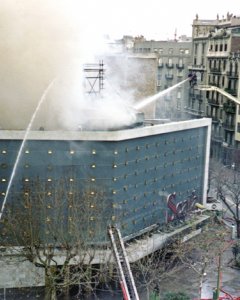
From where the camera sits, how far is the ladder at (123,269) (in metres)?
13.7

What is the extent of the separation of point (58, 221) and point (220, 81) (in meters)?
29.0

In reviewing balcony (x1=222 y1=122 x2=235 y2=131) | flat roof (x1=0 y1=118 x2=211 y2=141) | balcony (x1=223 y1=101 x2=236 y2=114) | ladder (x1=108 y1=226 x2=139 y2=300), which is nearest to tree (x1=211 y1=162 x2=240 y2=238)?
balcony (x1=222 y1=122 x2=235 y2=131)

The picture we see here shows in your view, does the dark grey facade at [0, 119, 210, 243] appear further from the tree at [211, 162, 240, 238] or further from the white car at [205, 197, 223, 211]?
the tree at [211, 162, 240, 238]

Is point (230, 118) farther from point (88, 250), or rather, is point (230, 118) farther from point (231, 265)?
point (88, 250)

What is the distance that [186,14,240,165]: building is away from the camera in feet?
135

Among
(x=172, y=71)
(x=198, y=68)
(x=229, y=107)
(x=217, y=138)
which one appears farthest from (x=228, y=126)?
(x=172, y=71)

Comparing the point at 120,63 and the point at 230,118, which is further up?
the point at 120,63

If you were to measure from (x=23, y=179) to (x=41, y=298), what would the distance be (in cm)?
378

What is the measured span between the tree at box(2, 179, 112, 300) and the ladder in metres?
A: 1.04


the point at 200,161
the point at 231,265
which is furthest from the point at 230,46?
the point at 231,265

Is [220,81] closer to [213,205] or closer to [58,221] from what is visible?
[213,205]

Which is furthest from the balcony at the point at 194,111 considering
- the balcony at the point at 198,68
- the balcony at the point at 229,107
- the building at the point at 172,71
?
the balcony at the point at 229,107

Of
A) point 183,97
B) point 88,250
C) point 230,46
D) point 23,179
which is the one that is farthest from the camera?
point 183,97

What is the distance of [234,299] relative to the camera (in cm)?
1764
